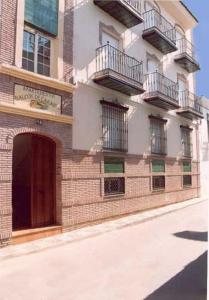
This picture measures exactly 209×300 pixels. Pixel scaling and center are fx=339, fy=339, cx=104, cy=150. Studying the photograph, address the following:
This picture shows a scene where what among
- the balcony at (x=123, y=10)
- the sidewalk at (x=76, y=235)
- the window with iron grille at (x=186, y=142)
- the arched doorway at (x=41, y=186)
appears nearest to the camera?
the sidewalk at (x=76, y=235)

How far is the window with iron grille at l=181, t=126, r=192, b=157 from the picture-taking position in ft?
62.5

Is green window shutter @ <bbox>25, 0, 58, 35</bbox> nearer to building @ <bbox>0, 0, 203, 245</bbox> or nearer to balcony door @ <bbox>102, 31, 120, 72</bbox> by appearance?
building @ <bbox>0, 0, 203, 245</bbox>

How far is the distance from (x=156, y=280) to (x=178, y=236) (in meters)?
3.93

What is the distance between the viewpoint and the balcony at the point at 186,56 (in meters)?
18.3

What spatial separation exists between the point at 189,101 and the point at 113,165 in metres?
8.62

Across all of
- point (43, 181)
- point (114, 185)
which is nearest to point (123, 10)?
point (114, 185)

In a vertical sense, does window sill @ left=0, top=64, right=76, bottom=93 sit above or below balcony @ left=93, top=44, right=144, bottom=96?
below

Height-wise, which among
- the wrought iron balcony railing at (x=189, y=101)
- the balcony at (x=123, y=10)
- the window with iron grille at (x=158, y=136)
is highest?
the balcony at (x=123, y=10)

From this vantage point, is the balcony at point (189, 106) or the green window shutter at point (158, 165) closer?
the green window shutter at point (158, 165)

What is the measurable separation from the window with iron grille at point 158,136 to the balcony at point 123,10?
4330 millimetres

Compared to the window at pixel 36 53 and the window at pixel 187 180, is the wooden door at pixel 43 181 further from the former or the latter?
the window at pixel 187 180

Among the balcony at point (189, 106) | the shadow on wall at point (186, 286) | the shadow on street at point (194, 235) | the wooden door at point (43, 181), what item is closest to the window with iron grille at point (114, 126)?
the wooden door at point (43, 181)

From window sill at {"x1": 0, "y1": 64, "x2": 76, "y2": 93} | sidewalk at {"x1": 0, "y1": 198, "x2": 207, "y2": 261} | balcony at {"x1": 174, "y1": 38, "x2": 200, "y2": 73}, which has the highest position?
balcony at {"x1": 174, "y1": 38, "x2": 200, "y2": 73}

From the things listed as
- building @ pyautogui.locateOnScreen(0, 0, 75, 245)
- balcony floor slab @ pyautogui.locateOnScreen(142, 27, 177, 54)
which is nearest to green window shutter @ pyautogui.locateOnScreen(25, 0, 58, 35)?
building @ pyautogui.locateOnScreen(0, 0, 75, 245)
